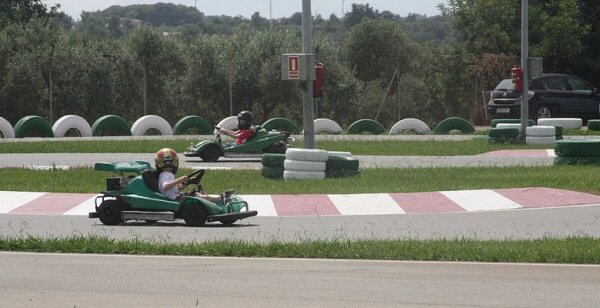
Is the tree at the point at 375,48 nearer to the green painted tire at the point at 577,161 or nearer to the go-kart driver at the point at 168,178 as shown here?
the green painted tire at the point at 577,161

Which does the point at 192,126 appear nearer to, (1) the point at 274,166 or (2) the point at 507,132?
(2) the point at 507,132

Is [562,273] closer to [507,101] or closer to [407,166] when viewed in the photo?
[407,166]

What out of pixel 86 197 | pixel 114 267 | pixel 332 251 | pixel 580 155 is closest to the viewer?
pixel 114 267

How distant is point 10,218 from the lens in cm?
1475

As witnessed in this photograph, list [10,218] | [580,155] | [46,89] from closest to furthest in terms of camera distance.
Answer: [10,218] → [580,155] → [46,89]

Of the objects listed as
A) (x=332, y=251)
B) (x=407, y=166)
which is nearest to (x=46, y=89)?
(x=407, y=166)

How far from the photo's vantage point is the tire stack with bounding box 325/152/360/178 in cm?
1912

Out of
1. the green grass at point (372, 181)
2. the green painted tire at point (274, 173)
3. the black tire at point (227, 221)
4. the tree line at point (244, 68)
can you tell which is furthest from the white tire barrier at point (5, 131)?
the black tire at point (227, 221)

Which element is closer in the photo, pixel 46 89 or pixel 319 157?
pixel 319 157

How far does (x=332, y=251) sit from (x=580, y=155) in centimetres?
1026

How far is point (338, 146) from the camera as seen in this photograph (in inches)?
1088

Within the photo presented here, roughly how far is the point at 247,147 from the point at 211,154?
2.31 feet

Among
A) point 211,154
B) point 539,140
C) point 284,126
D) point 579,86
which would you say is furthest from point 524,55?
point 579,86

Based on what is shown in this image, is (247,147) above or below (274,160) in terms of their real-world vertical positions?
below
